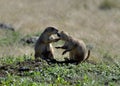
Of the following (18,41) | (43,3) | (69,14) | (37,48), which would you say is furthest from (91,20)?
(37,48)

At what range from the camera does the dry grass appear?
23797mm

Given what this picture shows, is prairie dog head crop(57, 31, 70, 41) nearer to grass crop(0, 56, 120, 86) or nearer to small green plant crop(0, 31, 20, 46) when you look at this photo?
grass crop(0, 56, 120, 86)

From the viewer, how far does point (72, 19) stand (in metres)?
29.2

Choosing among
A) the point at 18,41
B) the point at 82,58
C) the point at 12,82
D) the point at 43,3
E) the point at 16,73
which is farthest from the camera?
the point at 43,3

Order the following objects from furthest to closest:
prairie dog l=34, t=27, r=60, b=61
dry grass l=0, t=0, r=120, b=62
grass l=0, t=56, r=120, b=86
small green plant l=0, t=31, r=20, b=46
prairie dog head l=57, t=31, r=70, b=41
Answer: dry grass l=0, t=0, r=120, b=62
small green plant l=0, t=31, r=20, b=46
prairie dog l=34, t=27, r=60, b=61
prairie dog head l=57, t=31, r=70, b=41
grass l=0, t=56, r=120, b=86

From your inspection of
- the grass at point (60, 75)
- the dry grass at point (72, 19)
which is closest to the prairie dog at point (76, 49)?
the grass at point (60, 75)

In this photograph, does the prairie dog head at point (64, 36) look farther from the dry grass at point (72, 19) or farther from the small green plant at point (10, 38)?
the small green plant at point (10, 38)

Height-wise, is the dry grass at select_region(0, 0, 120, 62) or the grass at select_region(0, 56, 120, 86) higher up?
the grass at select_region(0, 56, 120, 86)

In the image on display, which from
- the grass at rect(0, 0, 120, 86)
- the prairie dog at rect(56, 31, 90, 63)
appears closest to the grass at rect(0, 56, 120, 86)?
the grass at rect(0, 0, 120, 86)

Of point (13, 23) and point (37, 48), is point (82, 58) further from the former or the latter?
point (13, 23)

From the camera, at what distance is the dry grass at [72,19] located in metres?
23.8

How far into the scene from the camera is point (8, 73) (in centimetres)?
1323

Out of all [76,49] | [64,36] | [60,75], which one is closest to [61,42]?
[64,36]

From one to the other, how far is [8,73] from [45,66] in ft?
3.21
